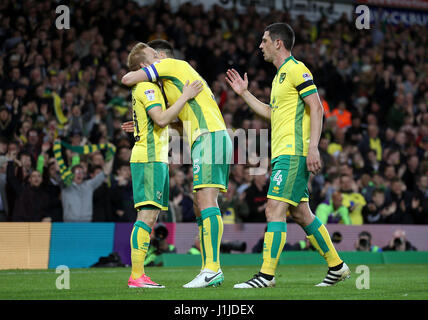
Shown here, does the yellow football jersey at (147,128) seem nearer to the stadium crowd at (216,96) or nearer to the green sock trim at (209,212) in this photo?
the green sock trim at (209,212)

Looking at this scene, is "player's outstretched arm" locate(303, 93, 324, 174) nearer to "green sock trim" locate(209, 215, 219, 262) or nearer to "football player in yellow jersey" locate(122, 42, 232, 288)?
"football player in yellow jersey" locate(122, 42, 232, 288)

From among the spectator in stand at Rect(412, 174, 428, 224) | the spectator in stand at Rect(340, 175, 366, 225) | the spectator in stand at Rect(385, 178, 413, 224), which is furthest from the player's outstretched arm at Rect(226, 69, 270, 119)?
the spectator in stand at Rect(412, 174, 428, 224)

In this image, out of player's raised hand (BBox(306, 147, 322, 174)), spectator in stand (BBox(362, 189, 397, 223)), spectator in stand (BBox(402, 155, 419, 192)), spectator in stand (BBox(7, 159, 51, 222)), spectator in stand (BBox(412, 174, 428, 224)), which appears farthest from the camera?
spectator in stand (BBox(402, 155, 419, 192))

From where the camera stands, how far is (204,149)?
7.65 meters

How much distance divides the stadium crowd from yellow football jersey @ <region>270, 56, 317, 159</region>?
22.6 feet

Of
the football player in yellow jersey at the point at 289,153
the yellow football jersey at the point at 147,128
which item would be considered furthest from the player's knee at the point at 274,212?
the yellow football jersey at the point at 147,128

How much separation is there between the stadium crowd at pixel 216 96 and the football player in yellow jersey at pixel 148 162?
6115mm

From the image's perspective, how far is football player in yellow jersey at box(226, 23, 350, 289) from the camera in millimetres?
7410

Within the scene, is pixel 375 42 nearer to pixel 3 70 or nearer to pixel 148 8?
pixel 148 8

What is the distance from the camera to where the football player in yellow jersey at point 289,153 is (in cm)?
741

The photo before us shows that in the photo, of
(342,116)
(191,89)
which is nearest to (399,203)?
(342,116)

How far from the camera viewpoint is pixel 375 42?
24344 mm

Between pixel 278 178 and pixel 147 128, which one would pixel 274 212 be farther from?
pixel 147 128

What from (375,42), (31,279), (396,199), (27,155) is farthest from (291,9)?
(31,279)
